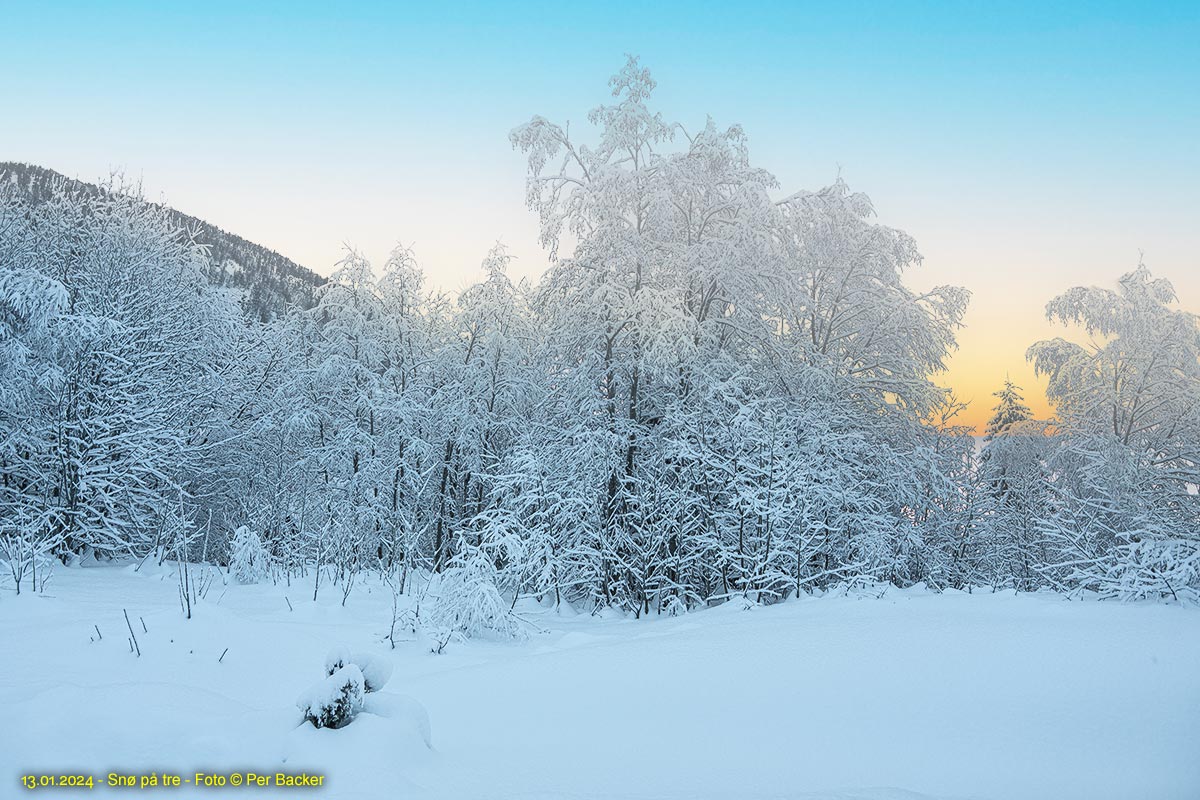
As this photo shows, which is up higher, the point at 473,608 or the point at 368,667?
the point at 368,667

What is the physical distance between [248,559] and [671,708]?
7.71 meters

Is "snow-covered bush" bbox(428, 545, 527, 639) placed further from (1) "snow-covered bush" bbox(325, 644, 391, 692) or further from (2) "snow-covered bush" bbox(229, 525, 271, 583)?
(2) "snow-covered bush" bbox(229, 525, 271, 583)

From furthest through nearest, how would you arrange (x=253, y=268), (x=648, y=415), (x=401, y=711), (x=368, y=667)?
1. (x=253, y=268)
2. (x=648, y=415)
3. (x=368, y=667)
4. (x=401, y=711)

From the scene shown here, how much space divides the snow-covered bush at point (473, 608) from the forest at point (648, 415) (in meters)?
0.05

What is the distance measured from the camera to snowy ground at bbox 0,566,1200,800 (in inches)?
123

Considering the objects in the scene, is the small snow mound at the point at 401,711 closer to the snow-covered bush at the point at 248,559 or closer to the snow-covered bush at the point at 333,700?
the snow-covered bush at the point at 333,700

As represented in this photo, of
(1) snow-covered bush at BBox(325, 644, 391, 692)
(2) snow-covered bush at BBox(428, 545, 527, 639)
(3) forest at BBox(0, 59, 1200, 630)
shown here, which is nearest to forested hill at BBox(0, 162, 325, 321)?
(3) forest at BBox(0, 59, 1200, 630)

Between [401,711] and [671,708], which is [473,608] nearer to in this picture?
[671,708]

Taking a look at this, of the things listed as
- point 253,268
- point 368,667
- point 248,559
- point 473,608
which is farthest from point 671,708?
point 253,268

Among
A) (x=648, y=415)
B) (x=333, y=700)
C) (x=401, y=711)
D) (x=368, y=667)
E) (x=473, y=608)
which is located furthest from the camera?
(x=648, y=415)

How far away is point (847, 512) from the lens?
36.6ft

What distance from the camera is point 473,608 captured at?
679cm

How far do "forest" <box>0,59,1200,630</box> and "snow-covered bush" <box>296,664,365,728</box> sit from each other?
3.29 meters

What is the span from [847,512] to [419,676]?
27.4ft
